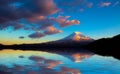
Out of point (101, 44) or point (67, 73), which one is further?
point (101, 44)

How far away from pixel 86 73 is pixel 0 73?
6408 mm

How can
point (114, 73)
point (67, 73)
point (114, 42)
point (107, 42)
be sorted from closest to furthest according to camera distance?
1. point (67, 73)
2. point (114, 73)
3. point (114, 42)
4. point (107, 42)

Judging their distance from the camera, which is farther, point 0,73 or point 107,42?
point 107,42

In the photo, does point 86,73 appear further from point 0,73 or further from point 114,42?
point 114,42

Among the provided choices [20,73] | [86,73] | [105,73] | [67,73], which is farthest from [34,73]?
[105,73]

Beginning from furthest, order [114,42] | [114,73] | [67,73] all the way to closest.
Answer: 1. [114,42]
2. [114,73]
3. [67,73]

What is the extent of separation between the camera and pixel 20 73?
66.3 feet

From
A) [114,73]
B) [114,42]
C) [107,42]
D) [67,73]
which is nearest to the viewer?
[67,73]

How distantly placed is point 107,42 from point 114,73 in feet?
391

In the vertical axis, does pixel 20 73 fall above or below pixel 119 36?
below

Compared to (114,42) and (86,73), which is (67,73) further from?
(114,42)

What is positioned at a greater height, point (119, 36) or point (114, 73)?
point (119, 36)

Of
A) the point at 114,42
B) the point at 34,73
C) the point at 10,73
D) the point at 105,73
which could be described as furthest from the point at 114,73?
the point at 114,42

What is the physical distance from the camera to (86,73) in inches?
819
